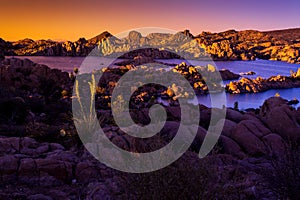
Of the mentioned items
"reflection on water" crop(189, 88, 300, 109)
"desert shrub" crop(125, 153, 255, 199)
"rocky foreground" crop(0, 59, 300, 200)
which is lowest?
"reflection on water" crop(189, 88, 300, 109)

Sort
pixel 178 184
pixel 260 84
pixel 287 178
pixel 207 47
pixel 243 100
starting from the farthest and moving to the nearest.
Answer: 1. pixel 207 47
2. pixel 260 84
3. pixel 243 100
4. pixel 287 178
5. pixel 178 184

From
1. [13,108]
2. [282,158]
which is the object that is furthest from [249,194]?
[13,108]

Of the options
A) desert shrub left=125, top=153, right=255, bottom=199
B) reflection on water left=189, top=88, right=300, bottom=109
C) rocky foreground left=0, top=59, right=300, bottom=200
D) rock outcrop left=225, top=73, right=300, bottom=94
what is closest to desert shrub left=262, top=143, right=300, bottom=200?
rocky foreground left=0, top=59, right=300, bottom=200

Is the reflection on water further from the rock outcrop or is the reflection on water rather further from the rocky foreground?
the rocky foreground

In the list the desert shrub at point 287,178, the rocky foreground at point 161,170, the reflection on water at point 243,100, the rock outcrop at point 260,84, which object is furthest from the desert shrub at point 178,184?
the rock outcrop at point 260,84

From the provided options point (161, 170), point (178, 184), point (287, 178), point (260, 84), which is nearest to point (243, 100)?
point (260, 84)

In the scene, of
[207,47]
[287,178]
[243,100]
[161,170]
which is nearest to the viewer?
[161,170]

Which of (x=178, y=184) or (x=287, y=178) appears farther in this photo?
(x=287, y=178)

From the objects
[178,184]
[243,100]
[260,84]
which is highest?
[178,184]

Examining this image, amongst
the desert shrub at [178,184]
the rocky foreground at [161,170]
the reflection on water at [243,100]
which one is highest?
the desert shrub at [178,184]

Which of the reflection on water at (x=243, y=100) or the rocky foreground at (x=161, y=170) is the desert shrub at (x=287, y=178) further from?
the reflection on water at (x=243, y=100)

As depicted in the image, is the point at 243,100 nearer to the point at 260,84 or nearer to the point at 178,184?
the point at 260,84

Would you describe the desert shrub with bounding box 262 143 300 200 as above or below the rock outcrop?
above

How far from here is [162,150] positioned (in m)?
3.92
